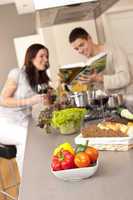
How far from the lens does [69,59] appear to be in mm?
3729

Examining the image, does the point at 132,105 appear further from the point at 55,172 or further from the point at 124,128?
the point at 55,172

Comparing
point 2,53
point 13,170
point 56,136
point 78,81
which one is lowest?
point 13,170

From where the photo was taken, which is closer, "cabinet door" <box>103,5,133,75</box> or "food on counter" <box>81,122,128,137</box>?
"food on counter" <box>81,122,128,137</box>

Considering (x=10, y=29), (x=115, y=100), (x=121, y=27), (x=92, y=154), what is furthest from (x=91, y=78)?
(x=10, y=29)

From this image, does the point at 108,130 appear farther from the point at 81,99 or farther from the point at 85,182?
the point at 81,99

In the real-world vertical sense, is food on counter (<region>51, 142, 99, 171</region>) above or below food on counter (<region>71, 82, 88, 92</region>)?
below

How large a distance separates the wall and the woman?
2949 mm

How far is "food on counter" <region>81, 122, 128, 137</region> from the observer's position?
4.20ft

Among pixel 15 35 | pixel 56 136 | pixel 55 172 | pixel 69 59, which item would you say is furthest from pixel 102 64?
pixel 15 35

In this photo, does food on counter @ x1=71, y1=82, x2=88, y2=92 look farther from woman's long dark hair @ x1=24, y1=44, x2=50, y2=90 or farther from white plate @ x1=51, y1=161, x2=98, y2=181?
white plate @ x1=51, y1=161, x2=98, y2=181

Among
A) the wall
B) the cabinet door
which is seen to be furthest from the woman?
the wall

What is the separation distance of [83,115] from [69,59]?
6.88ft

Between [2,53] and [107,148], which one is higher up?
[2,53]

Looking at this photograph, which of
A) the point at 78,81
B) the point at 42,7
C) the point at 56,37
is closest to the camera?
the point at 42,7
